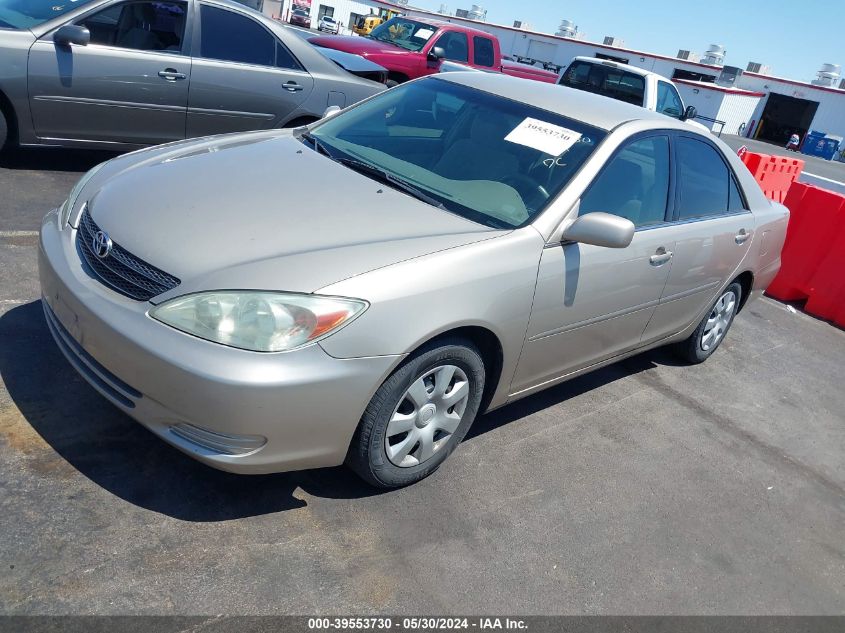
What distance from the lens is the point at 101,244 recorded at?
2.93m

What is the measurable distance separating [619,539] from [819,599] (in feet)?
2.95

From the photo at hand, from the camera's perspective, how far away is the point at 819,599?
3.28 meters

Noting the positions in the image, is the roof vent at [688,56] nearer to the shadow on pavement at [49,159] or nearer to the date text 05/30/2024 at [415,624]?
the shadow on pavement at [49,159]

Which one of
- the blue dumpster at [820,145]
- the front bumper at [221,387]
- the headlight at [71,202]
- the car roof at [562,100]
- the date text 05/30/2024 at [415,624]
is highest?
the car roof at [562,100]

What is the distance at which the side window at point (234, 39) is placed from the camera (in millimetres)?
6461

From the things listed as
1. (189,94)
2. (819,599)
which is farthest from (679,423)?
(189,94)

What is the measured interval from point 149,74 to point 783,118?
167 ft

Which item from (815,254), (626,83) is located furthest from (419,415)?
(626,83)

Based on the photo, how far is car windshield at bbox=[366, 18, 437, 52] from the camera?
13000mm

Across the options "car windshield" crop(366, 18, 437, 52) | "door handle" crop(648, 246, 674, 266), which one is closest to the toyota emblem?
"door handle" crop(648, 246, 674, 266)

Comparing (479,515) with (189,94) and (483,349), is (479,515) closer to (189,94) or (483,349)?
(483,349)

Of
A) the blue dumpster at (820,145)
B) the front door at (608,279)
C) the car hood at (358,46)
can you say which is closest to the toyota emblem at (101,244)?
the front door at (608,279)

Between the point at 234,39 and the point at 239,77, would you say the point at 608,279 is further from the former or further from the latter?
the point at 234,39

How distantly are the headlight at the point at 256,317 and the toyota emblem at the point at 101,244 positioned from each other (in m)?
0.43
